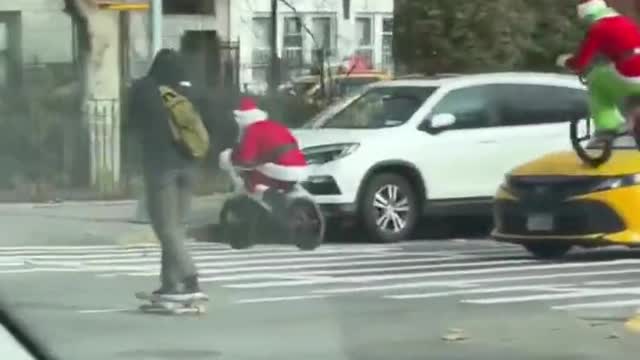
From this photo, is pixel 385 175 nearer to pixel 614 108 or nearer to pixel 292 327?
pixel 614 108

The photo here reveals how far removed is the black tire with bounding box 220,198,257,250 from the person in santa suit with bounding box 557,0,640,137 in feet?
9.55

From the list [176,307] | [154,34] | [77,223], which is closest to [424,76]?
[154,34]

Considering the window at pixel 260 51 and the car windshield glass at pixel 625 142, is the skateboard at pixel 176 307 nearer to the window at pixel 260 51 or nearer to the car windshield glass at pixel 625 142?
the window at pixel 260 51

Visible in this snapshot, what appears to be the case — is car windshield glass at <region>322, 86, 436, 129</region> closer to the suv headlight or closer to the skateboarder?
the suv headlight

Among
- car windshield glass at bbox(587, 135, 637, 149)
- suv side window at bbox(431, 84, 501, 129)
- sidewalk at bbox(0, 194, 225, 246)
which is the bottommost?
sidewalk at bbox(0, 194, 225, 246)

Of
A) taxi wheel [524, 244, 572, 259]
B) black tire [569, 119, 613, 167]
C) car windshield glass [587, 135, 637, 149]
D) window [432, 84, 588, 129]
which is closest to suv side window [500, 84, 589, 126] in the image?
window [432, 84, 588, 129]

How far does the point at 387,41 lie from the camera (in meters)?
15.0

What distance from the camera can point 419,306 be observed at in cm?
1150

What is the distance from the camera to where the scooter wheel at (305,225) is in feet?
48.8

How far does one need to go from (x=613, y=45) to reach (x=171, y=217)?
3.56 metres

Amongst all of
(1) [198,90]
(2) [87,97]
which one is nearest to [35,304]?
(1) [198,90]

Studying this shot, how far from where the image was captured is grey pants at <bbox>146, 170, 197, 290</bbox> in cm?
1095

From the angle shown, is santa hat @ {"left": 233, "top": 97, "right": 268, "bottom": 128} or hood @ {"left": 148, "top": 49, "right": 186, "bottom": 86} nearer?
hood @ {"left": 148, "top": 49, "right": 186, "bottom": 86}

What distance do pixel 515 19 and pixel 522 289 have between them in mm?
2106
